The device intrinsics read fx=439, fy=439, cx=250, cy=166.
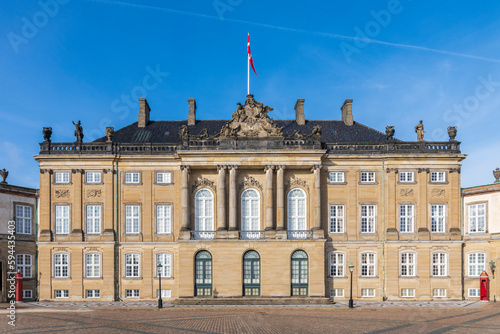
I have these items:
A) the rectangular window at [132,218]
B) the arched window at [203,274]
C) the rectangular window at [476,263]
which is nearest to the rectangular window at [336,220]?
the arched window at [203,274]

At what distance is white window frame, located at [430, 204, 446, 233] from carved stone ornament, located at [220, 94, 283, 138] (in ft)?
51.5

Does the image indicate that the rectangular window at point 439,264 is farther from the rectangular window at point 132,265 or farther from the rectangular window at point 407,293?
the rectangular window at point 132,265

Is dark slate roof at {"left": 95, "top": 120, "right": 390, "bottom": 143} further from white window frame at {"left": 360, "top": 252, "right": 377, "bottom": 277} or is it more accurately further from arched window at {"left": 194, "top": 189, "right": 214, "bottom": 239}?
white window frame at {"left": 360, "top": 252, "right": 377, "bottom": 277}

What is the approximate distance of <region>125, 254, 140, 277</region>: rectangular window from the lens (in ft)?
128

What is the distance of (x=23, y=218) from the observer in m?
39.6

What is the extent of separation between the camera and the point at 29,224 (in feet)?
131

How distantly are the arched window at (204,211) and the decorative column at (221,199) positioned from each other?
129 centimetres

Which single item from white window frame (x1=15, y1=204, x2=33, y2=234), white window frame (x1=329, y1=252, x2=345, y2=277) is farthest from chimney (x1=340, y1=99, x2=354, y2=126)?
white window frame (x1=15, y1=204, x2=33, y2=234)

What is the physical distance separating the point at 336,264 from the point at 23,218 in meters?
28.5

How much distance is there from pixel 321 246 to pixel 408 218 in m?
8.73

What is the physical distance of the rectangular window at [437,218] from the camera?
39.4 metres

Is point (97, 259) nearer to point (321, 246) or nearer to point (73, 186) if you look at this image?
point (73, 186)

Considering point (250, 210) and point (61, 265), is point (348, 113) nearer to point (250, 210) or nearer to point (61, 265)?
point (250, 210)

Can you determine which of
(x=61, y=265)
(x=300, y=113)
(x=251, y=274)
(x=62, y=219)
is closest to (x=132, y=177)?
(x=62, y=219)
